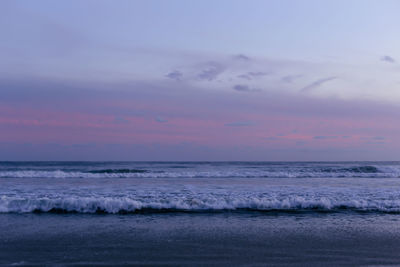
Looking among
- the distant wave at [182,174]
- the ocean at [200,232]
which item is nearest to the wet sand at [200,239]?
the ocean at [200,232]

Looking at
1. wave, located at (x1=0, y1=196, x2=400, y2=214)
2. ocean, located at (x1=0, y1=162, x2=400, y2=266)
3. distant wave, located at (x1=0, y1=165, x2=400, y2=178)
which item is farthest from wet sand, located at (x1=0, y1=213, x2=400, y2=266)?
distant wave, located at (x1=0, y1=165, x2=400, y2=178)

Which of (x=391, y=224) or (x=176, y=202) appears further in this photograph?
(x=176, y=202)

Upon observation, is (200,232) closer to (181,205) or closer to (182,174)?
(181,205)

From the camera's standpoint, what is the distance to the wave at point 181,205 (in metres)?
11.8

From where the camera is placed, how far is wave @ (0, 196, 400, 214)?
11.8 metres

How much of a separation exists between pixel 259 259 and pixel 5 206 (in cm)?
917

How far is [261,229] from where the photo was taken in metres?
9.34

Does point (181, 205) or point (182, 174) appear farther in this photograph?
point (182, 174)

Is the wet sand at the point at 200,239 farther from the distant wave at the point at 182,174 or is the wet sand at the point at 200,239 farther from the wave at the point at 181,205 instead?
the distant wave at the point at 182,174

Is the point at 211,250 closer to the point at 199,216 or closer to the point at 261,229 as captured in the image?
the point at 261,229

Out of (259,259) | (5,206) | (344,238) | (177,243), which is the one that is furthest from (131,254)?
(5,206)

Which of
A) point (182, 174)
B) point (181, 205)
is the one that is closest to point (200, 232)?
point (181, 205)

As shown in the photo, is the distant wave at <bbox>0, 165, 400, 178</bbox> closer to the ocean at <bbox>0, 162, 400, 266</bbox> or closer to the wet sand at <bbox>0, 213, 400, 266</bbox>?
the ocean at <bbox>0, 162, 400, 266</bbox>

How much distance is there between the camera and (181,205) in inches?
486
